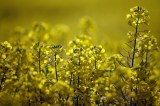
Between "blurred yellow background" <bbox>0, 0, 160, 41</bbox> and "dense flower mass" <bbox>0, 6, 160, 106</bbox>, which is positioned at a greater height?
"blurred yellow background" <bbox>0, 0, 160, 41</bbox>

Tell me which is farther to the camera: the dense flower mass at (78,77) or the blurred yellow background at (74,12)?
the blurred yellow background at (74,12)

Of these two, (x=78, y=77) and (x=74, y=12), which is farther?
(x=74, y=12)

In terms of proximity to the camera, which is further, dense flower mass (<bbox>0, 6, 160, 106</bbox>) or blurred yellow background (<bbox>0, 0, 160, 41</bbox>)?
blurred yellow background (<bbox>0, 0, 160, 41</bbox>)

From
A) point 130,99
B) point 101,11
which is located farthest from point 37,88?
point 101,11

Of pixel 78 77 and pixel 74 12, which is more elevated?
pixel 74 12

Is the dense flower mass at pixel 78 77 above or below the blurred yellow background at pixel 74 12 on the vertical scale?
below
